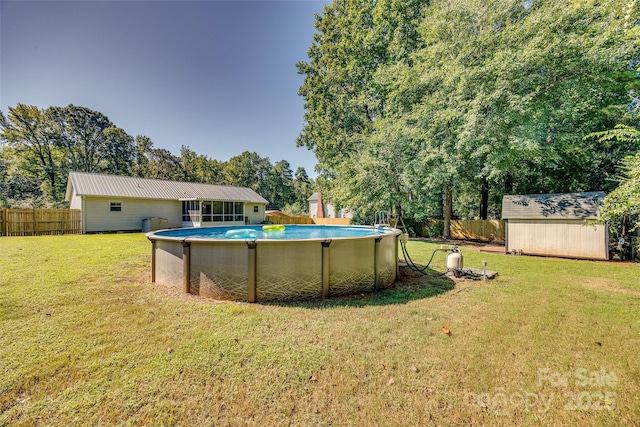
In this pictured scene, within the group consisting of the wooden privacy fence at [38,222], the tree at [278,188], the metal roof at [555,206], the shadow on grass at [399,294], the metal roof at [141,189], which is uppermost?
the tree at [278,188]

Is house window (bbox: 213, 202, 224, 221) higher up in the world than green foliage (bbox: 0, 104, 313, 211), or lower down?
lower down

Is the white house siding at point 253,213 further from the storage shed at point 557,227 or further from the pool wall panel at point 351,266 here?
the pool wall panel at point 351,266

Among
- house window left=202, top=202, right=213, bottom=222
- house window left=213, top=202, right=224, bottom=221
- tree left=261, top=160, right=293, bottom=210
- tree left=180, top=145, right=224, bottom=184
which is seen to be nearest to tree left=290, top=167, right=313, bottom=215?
tree left=261, top=160, right=293, bottom=210

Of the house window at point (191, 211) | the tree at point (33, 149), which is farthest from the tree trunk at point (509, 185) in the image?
the tree at point (33, 149)

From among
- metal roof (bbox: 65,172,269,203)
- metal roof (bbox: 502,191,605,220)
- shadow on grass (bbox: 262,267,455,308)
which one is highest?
metal roof (bbox: 65,172,269,203)

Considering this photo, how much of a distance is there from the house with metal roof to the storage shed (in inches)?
732

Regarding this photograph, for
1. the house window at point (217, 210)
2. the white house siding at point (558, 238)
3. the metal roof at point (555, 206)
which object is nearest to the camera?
the white house siding at point (558, 238)

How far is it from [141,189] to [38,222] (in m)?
5.43

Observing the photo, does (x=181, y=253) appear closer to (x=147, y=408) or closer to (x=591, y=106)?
(x=147, y=408)

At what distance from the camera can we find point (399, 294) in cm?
464

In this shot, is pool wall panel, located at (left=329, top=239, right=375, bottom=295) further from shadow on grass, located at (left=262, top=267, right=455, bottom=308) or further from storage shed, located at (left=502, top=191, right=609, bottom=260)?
storage shed, located at (left=502, top=191, right=609, bottom=260)

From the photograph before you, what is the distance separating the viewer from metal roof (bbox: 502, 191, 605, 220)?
28.0ft

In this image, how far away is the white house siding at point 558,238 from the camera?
8.28m

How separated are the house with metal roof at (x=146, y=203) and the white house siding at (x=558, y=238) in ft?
61.1
